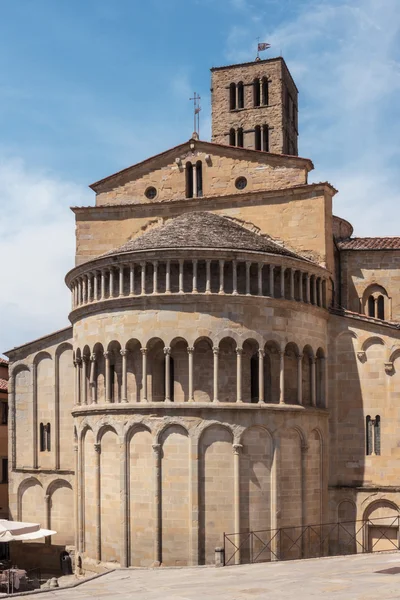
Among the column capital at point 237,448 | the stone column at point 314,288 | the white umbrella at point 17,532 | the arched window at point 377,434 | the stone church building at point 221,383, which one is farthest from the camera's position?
the stone column at point 314,288

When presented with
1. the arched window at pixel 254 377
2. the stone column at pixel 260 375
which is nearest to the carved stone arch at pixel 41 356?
the arched window at pixel 254 377

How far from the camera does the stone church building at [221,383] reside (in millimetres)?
28594

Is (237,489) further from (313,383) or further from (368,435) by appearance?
(368,435)

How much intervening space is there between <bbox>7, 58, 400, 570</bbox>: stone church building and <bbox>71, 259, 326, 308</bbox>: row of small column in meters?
0.07

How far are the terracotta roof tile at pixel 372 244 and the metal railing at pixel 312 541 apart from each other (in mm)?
12108

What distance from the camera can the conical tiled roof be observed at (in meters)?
29.6

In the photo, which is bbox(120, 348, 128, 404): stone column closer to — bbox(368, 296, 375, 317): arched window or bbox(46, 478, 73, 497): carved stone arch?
bbox(46, 478, 73, 497): carved stone arch

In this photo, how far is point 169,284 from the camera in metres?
29.4

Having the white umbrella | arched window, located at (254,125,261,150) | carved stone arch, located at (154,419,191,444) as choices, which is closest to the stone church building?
carved stone arch, located at (154,419,191,444)

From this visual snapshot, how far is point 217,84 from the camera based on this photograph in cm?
5503

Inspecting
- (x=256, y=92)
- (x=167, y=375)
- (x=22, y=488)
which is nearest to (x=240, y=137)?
(x=256, y=92)

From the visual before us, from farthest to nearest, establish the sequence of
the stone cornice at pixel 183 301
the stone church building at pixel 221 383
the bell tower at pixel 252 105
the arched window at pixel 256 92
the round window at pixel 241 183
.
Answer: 1. the arched window at pixel 256 92
2. the bell tower at pixel 252 105
3. the round window at pixel 241 183
4. the stone cornice at pixel 183 301
5. the stone church building at pixel 221 383

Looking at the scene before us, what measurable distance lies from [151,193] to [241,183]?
4260 mm

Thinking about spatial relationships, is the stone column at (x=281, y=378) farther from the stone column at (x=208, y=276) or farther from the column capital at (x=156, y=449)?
the column capital at (x=156, y=449)
